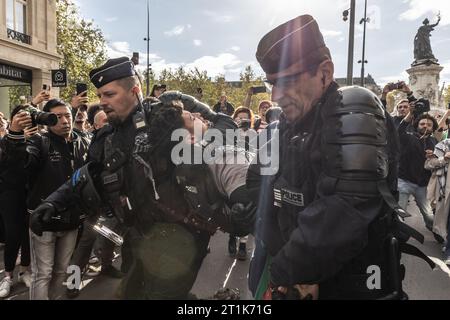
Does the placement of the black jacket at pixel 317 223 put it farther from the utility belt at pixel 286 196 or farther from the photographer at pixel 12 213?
the photographer at pixel 12 213

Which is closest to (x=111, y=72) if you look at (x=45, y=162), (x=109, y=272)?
(x=45, y=162)

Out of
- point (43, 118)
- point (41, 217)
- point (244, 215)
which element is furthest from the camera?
point (43, 118)

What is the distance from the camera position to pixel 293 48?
4.97 ft

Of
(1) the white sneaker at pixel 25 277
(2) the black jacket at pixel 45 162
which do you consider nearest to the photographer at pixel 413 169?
(2) the black jacket at pixel 45 162

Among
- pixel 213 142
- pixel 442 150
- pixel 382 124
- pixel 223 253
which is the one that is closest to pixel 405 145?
pixel 442 150

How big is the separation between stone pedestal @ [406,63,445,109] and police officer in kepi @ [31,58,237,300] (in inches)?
829

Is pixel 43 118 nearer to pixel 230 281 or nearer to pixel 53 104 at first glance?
pixel 53 104

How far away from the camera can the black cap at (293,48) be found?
1.50 metres

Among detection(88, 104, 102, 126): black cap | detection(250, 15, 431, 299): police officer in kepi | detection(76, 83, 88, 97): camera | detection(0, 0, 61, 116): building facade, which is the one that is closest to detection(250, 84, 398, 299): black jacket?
detection(250, 15, 431, 299): police officer in kepi

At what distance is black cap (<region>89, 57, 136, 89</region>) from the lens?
2428 mm

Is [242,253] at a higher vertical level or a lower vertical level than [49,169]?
lower

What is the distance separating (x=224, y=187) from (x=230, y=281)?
2424mm

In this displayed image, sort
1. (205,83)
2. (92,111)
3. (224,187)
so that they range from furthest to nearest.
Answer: (205,83)
(92,111)
(224,187)

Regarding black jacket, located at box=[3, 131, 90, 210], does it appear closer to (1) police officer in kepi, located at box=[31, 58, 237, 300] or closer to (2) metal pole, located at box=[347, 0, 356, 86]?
(1) police officer in kepi, located at box=[31, 58, 237, 300]
